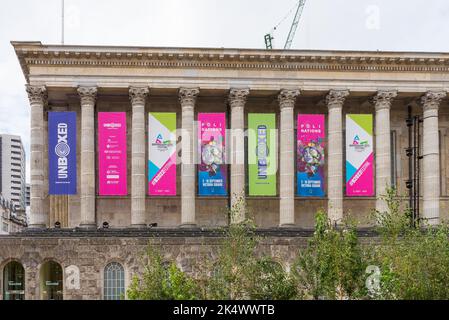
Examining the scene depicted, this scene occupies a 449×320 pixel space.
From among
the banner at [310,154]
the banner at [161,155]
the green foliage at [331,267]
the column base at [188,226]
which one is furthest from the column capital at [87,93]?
the green foliage at [331,267]

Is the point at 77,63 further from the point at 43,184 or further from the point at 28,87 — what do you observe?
the point at 43,184

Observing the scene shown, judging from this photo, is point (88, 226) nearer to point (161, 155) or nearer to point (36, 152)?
point (36, 152)

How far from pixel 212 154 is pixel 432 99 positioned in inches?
802

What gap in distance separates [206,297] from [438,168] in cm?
4056

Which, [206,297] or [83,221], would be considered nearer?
[206,297]

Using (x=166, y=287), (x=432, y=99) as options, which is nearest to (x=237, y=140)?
(x=432, y=99)

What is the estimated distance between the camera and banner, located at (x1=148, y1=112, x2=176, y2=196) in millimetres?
61875

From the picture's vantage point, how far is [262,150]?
63719mm

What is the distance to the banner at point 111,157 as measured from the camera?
61.1 m

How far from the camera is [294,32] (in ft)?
366

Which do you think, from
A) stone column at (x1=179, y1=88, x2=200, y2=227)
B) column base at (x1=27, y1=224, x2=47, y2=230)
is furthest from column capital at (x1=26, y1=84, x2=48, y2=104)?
stone column at (x1=179, y1=88, x2=200, y2=227)

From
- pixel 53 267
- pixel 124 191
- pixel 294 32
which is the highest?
pixel 294 32
